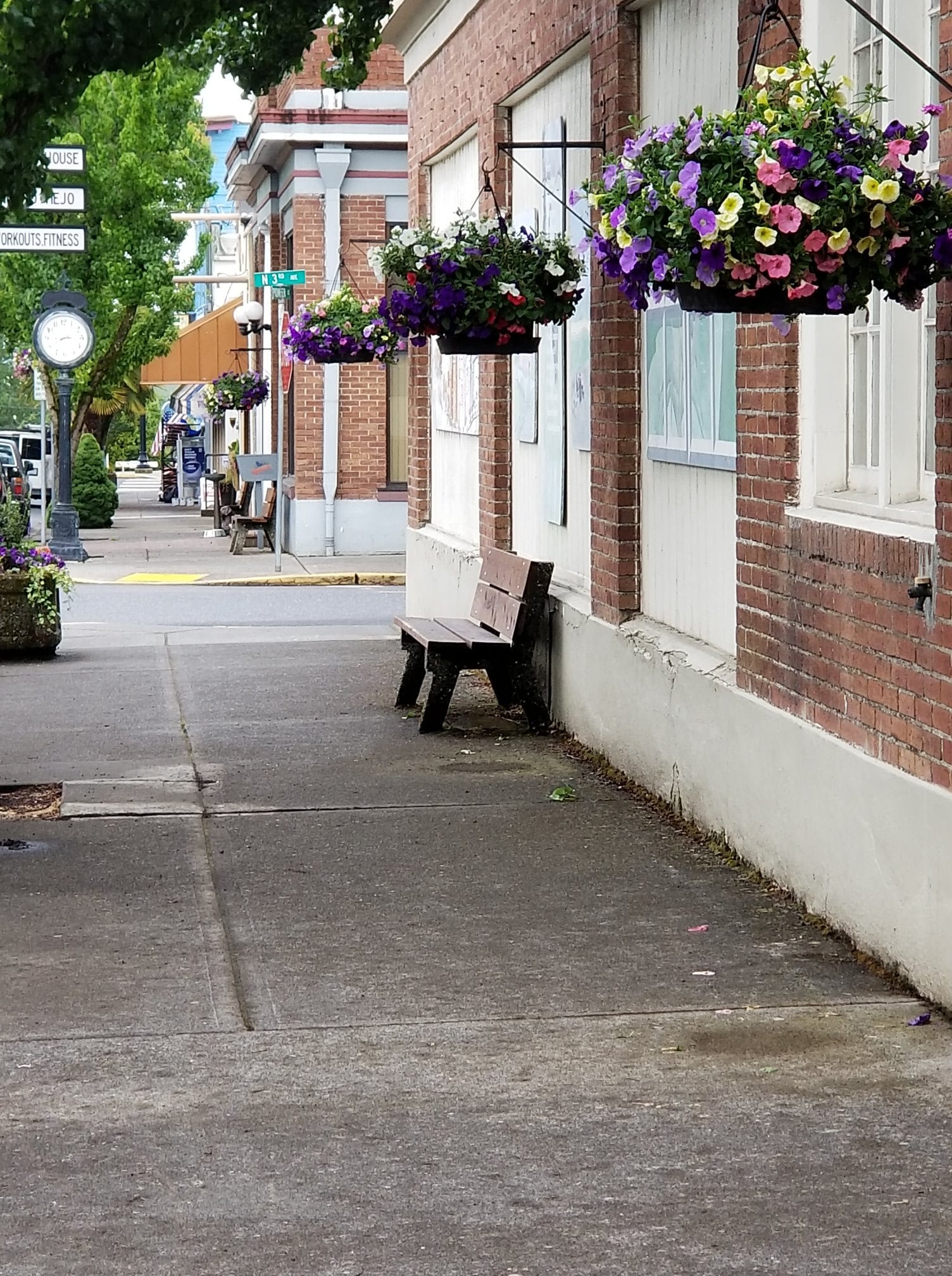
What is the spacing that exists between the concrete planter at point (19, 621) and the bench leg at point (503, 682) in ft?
14.7

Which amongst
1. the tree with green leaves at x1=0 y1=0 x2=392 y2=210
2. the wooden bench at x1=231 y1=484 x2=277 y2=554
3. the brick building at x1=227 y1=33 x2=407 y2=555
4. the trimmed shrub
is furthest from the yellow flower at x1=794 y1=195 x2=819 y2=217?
the trimmed shrub

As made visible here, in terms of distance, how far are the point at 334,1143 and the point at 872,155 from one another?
9.34 ft

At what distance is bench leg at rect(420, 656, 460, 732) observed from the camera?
1080 centimetres

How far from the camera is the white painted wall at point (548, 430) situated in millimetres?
10648

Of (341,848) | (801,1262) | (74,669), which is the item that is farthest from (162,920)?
(74,669)

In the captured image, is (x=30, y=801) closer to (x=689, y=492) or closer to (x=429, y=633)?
(x=429, y=633)

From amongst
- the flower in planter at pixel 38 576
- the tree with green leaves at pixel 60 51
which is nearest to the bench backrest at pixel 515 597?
the tree with green leaves at pixel 60 51

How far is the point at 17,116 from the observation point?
381 inches

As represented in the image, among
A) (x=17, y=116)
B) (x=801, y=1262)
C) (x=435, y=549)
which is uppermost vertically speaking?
(x=17, y=116)

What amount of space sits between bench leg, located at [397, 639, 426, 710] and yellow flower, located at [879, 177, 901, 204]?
658cm

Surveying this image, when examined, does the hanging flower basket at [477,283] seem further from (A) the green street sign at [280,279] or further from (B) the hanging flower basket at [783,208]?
(A) the green street sign at [280,279]

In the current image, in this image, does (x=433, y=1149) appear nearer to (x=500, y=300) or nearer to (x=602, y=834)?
(x=602, y=834)

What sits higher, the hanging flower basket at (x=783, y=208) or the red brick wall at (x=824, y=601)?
the hanging flower basket at (x=783, y=208)

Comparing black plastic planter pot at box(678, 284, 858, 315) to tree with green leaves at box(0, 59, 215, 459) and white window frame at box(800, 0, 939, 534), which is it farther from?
tree with green leaves at box(0, 59, 215, 459)
